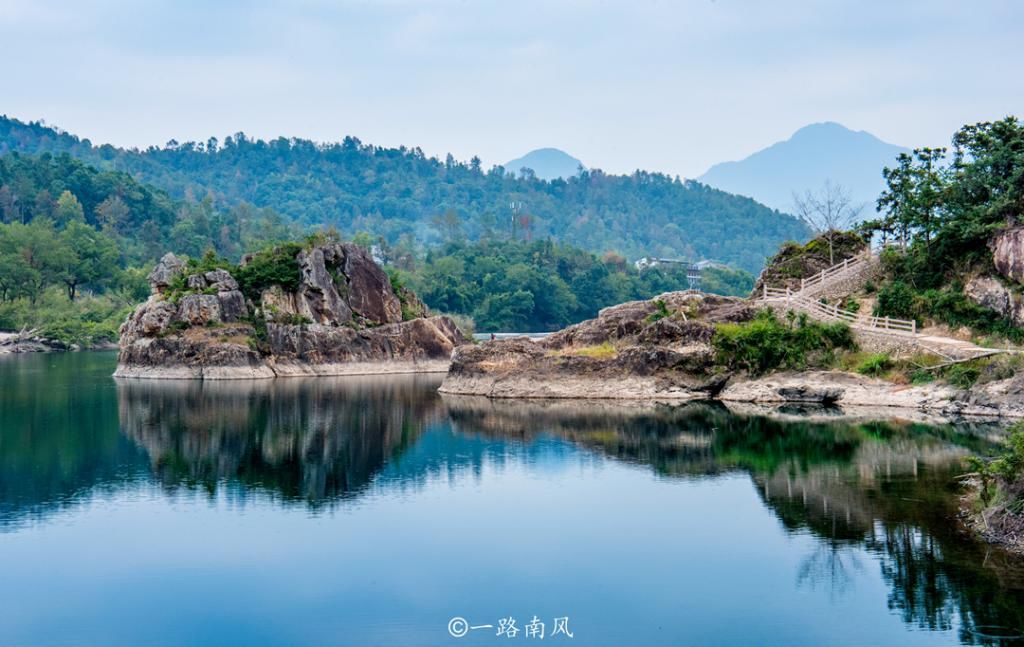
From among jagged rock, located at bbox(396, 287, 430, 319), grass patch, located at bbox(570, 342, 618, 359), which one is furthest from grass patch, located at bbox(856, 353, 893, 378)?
jagged rock, located at bbox(396, 287, 430, 319)

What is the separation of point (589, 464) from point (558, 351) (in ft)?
60.5

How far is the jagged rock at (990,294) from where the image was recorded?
46.8 m

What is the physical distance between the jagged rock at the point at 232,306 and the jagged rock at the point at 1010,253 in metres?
44.1

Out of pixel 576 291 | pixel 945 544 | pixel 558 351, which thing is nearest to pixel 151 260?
pixel 576 291

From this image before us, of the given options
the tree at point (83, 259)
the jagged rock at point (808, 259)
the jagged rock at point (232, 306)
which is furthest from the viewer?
the tree at point (83, 259)

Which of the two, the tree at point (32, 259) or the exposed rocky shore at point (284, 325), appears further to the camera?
the tree at point (32, 259)

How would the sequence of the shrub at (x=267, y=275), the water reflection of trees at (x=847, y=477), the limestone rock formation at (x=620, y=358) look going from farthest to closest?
the shrub at (x=267, y=275) < the limestone rock formation at (x=620, y=358) < the water reflection of trees at (x=847, y=477)

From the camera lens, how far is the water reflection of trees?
19.9 meters

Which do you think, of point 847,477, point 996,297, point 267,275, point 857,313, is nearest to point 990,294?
point 996,297

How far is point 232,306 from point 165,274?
6.27m

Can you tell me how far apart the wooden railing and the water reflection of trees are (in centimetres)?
746

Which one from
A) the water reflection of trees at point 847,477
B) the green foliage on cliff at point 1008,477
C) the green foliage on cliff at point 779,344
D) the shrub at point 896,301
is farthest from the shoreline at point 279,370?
the green foliage on cliff at point 1008,477

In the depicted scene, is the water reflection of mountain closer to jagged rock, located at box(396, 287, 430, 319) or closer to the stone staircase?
jagged rock, located at box(396, 287, 430, 319)

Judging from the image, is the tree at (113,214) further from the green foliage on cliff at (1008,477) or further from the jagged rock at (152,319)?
the green foliage on cliff at (1008,477)
